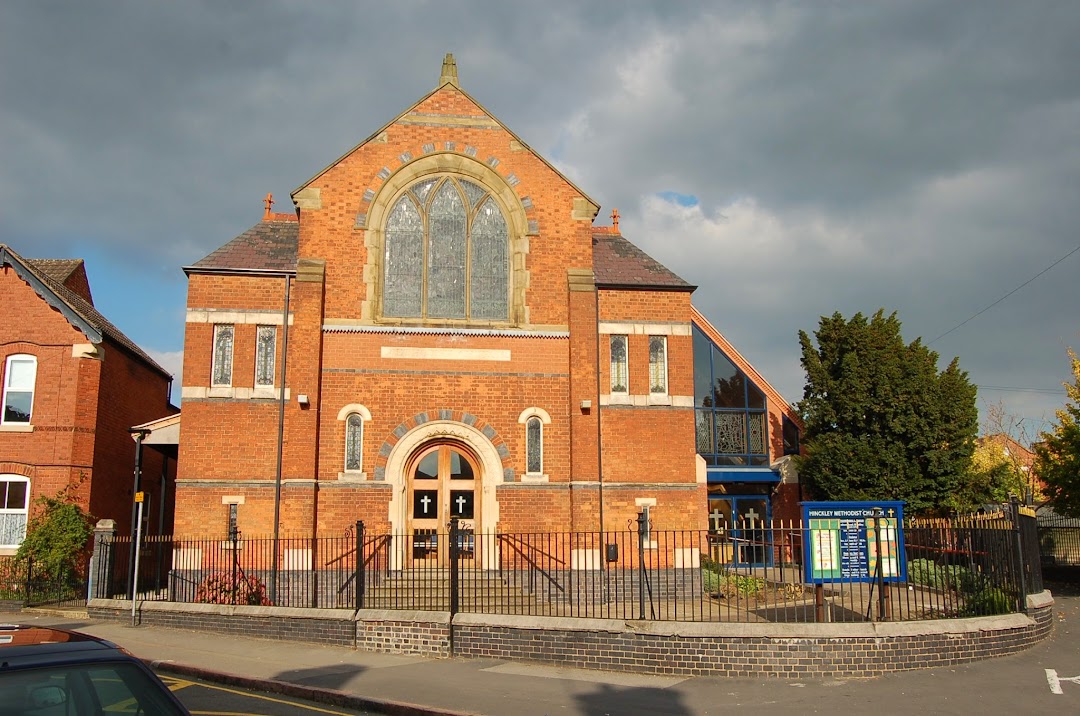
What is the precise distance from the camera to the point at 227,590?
671 inches

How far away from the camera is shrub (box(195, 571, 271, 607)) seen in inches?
671

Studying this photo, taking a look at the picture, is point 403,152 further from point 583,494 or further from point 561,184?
point 583,494

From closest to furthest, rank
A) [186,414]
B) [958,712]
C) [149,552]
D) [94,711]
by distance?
[94,711] < [958,712] < [186,414] < [149,552]

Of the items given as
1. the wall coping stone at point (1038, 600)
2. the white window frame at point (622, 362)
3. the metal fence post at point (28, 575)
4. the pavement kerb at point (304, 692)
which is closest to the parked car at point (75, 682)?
the pavement kerb at point (304, 692)

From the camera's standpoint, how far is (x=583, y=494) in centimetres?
1991

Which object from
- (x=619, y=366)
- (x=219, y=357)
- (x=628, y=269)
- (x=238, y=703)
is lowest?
(x=238, y=703)

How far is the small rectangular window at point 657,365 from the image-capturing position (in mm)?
20859

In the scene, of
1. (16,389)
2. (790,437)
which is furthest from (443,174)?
(790,437)

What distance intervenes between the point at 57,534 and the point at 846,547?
59.4ft

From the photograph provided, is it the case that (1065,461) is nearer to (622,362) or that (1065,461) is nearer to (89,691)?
(622,362)

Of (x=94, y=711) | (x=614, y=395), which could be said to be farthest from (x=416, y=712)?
(x=614, y=395)

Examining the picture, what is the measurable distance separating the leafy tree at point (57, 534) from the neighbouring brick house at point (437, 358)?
4.17 meters

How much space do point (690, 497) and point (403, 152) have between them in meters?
10.6

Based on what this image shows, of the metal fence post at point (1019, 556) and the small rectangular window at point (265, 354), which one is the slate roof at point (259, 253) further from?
the metal fence post at point (1019, 556)
